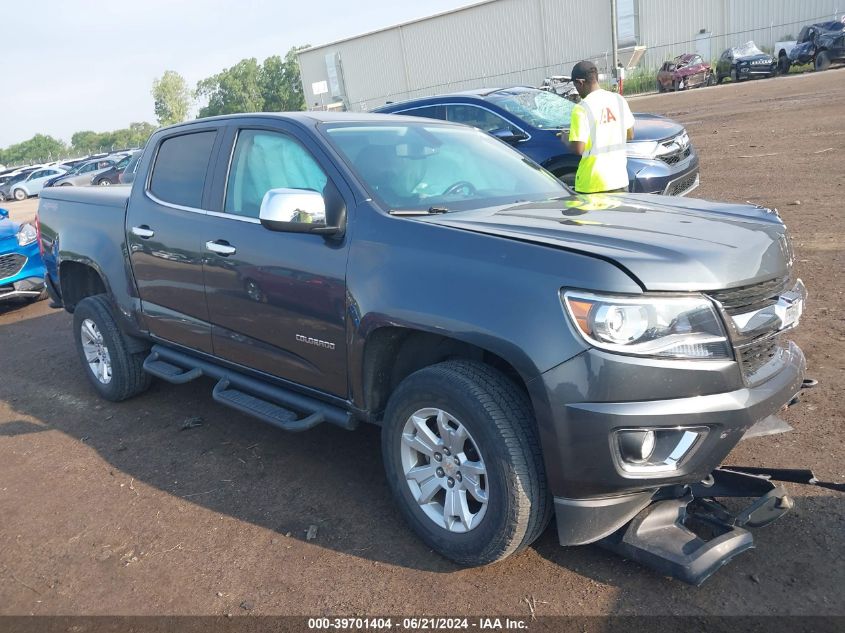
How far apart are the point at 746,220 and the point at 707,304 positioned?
845 mm

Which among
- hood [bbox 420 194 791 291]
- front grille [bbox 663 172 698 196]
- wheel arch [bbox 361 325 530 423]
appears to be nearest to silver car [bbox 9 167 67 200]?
front grille [bbox 663 172 698 196]

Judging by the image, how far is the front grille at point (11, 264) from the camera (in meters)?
8.52

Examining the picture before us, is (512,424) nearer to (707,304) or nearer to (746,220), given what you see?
(707,304)

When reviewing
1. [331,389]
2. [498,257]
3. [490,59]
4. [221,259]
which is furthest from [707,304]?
[490,59]

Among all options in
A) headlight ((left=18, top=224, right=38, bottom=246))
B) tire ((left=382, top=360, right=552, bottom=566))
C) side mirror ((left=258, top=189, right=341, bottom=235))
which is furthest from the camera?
headlight ((left=18, top=224, right=38, bottom=246))

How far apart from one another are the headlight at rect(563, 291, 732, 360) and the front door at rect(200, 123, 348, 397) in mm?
1208

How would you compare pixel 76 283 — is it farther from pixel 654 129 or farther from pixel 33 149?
pixel 33 149

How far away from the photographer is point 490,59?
50.8 meters

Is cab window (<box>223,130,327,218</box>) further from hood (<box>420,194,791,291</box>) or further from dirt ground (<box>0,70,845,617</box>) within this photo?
dirt ground (<box>0,70,845,617</box>)

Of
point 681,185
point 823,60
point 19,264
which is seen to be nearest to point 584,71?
point 681,185

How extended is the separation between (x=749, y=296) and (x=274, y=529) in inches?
93.8

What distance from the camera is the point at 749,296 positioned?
9.10 feet

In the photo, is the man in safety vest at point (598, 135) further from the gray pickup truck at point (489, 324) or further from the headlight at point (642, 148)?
the headlight at point (642, 148)

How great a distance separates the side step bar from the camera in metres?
3.59
